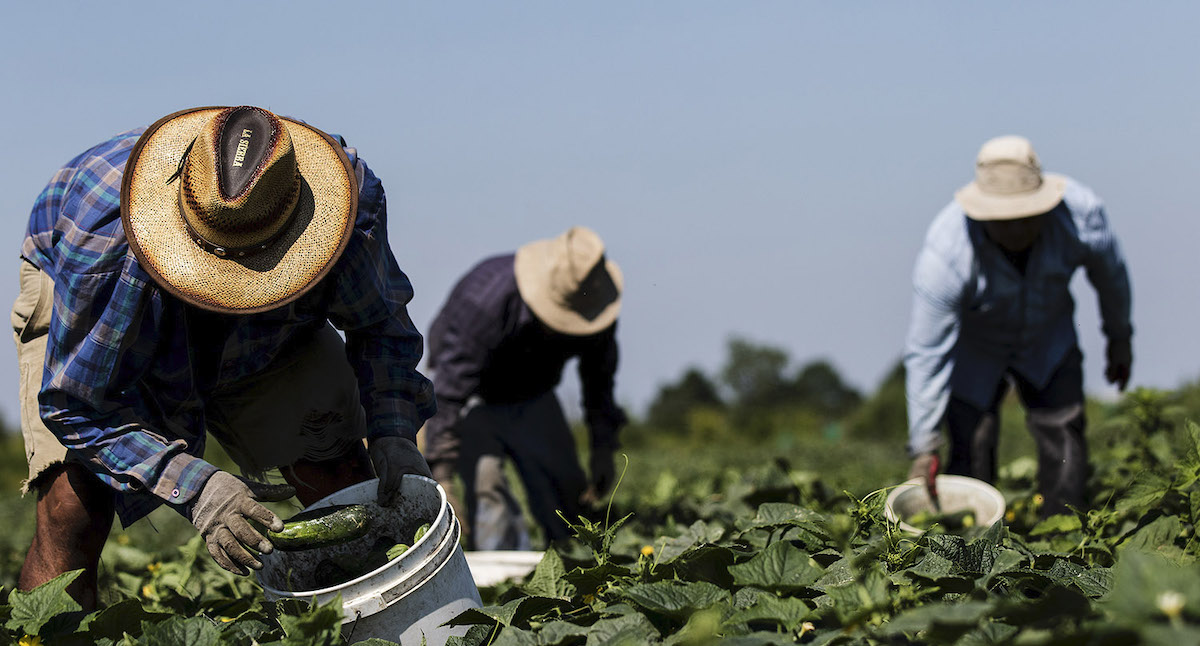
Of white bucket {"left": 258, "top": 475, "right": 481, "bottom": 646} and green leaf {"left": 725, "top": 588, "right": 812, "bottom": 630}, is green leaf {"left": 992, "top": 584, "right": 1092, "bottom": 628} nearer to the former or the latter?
green leaf {"left": 725, "top": 588, "right": 812, "bottom": 630}

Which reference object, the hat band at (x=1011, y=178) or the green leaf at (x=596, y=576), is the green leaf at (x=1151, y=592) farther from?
the hat band at (x=1011, y=178)

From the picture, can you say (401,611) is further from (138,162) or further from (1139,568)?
(1139,568)

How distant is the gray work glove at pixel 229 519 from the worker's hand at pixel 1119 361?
3.89 meters

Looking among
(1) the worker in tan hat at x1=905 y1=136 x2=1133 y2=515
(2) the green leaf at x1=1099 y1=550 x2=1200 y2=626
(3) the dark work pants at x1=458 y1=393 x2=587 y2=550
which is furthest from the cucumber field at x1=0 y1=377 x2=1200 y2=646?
(3) the dark work pants at x1=458 y1=393 x2=587 y2=550

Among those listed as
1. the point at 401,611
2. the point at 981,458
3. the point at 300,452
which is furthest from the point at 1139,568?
the point at 981,458

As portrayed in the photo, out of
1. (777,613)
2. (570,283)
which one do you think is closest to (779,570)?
(777,613)

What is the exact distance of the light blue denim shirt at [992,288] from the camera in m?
4.75

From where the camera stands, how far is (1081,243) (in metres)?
4.82

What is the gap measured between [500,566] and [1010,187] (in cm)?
241

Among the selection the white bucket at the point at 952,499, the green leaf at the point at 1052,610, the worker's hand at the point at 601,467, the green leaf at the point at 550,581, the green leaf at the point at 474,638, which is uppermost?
the green leaf at the point at 1052,610

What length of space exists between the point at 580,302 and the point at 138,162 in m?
2.62

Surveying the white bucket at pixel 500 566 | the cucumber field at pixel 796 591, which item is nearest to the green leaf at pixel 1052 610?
the cucumber field at pixel 796 591

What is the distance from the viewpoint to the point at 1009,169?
466 centimetres

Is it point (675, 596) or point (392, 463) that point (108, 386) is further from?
point (675, 596)
